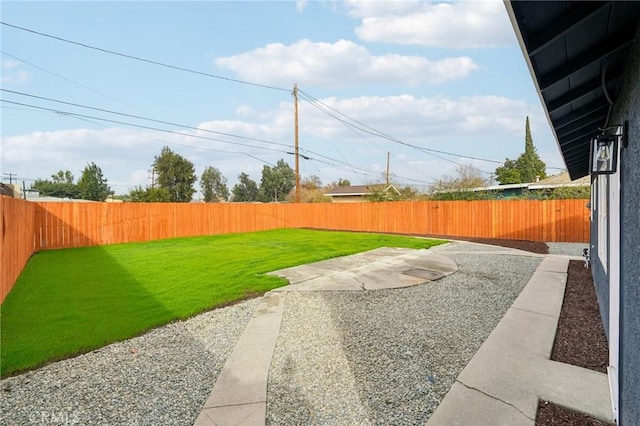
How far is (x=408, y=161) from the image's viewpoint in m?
37.8

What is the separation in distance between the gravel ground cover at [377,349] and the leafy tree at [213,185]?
48812mm

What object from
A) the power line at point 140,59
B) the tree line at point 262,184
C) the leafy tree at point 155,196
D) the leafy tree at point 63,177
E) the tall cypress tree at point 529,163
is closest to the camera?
the power line at point 140,59

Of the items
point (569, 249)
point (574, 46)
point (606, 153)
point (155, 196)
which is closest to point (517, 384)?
point (606, 153)

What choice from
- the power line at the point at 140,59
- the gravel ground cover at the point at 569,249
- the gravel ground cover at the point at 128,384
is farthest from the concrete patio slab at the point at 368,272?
the power line at the point at 140,59

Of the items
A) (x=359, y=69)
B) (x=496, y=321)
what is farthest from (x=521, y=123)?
(x=496, y=321)

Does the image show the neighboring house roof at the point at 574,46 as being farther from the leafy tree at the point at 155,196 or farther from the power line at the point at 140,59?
the leafy tree at the point at 155,196

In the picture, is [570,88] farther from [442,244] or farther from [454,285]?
[442,244]

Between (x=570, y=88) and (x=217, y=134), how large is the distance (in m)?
23.2

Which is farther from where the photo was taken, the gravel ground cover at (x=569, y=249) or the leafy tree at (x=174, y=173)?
the leafy tree at (x=174, y=173)

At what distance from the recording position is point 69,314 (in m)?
4.51

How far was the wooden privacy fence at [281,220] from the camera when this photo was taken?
1206cm

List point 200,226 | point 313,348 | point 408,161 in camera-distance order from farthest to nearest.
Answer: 1. point 408,161
2. point 200,226
3. point 313,348

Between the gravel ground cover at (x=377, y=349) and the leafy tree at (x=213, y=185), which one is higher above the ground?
the leafy tree at (x=213, y=185)

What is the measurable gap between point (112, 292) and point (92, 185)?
48.4m
